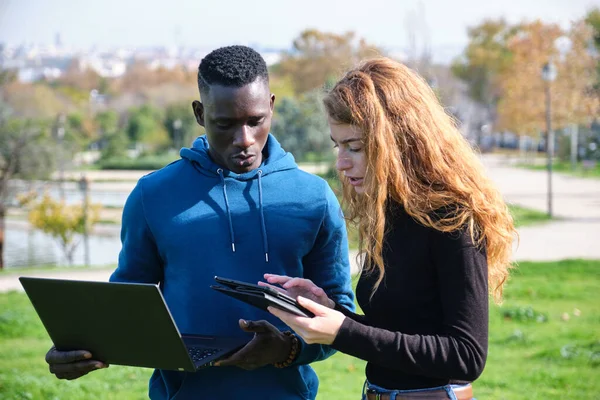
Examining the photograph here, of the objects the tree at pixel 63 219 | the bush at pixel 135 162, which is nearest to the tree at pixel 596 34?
the tree at pixel 63 219

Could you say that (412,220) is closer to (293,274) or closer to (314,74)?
(293,274)

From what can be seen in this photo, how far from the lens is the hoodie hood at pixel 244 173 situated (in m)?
2.43

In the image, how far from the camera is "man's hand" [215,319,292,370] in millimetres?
2111

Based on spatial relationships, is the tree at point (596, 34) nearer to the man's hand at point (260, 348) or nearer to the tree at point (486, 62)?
the man's hand at point (260, 348)

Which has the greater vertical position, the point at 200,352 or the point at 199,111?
the point at 199,111

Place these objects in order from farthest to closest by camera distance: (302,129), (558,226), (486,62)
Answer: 1. (486,62)
2. (302,129)
3. (558,226)

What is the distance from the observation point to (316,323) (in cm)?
194

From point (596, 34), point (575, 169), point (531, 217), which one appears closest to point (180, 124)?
point (575, 169)

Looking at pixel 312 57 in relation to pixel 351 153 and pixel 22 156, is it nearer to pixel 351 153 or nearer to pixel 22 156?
pixel 22 156

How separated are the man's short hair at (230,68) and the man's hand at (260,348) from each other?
2.34ft

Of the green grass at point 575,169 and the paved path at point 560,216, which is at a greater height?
the paved path at point 560,216

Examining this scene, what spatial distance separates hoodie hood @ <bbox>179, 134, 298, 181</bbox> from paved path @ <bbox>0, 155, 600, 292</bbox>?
2216 millimetres

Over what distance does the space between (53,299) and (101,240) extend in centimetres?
2505

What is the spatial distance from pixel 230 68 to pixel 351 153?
48cm
